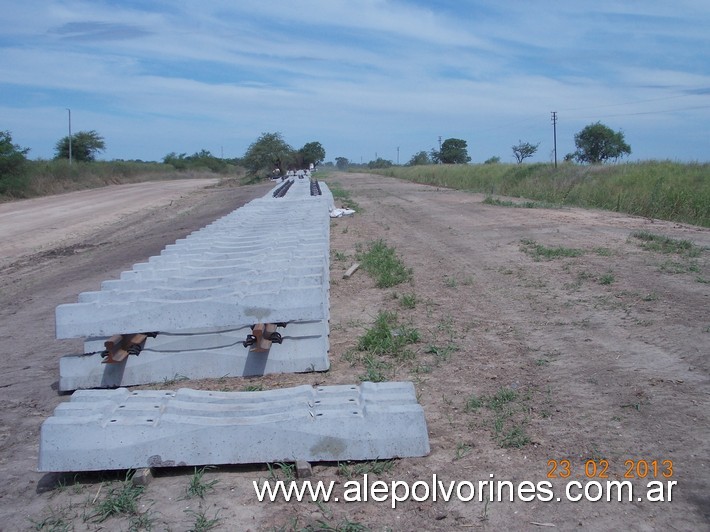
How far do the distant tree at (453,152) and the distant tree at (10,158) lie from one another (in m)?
51.5

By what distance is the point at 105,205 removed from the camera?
91.8 feet

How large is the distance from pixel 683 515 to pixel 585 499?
410 mm

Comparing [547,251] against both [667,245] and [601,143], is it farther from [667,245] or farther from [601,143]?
[601,143]

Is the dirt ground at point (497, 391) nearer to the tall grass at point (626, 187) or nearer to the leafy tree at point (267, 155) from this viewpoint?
the tall grass at point (626, 187)

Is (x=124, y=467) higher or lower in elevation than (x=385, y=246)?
lower

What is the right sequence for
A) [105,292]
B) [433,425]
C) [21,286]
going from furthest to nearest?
[21,286] < [105,292] < [433,425]

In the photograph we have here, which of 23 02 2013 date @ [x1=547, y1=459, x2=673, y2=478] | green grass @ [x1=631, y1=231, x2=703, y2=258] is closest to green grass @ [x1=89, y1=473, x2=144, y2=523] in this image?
23 02 2013 date @ [x1=547, y1=459, x2=673, y2=478]

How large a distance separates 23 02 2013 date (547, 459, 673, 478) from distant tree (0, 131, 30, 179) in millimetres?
36066

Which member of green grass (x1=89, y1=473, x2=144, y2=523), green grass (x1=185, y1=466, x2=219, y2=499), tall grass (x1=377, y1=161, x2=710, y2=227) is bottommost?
green grass (x1=89, y1=473, x2=144, y2=523)

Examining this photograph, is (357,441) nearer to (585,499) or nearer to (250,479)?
(250,479)

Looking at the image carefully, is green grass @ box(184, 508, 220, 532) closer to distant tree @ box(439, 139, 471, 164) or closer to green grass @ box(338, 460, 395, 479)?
green grass @ box(338, 460, 395, 479)

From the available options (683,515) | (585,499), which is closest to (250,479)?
(585,499)

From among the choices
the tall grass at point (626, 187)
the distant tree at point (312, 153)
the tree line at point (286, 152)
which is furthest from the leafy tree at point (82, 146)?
the tall grass at point (626, 187)

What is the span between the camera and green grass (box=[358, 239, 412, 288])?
833cm
